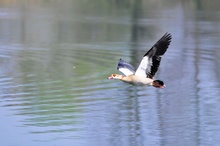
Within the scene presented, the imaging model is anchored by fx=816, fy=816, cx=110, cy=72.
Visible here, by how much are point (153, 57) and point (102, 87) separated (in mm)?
5825

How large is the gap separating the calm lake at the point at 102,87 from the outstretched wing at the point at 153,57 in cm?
119

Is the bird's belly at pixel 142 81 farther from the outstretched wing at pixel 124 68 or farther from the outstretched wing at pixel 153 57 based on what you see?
the outstretched wing at pixel 124 68

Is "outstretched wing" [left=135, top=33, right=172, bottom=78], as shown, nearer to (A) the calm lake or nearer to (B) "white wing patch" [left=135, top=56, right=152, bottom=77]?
(B) "white wing patch" [left=135, top=56, right=152, bottom=77]

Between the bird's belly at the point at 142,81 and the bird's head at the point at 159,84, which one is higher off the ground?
the bird's belly at the point at 142,81

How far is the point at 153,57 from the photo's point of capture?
14477 mm

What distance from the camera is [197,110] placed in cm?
1738

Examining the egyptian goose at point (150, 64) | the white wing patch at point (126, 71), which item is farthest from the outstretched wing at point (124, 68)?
the egyptian goose at point (150, 64)

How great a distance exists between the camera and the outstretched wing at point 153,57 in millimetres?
14352

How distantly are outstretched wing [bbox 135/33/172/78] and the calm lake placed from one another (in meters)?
1.19

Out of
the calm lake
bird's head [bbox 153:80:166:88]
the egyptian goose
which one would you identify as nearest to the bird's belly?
the egyptian goose

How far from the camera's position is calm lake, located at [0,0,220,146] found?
49.7ft

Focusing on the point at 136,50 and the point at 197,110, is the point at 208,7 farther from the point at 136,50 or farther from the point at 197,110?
the point at 197,110

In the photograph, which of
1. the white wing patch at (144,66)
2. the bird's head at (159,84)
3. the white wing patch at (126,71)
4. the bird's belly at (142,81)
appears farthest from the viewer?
the white wing patch at (126,71)

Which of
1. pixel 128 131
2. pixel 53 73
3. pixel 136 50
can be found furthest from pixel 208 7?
pixel 128 131
